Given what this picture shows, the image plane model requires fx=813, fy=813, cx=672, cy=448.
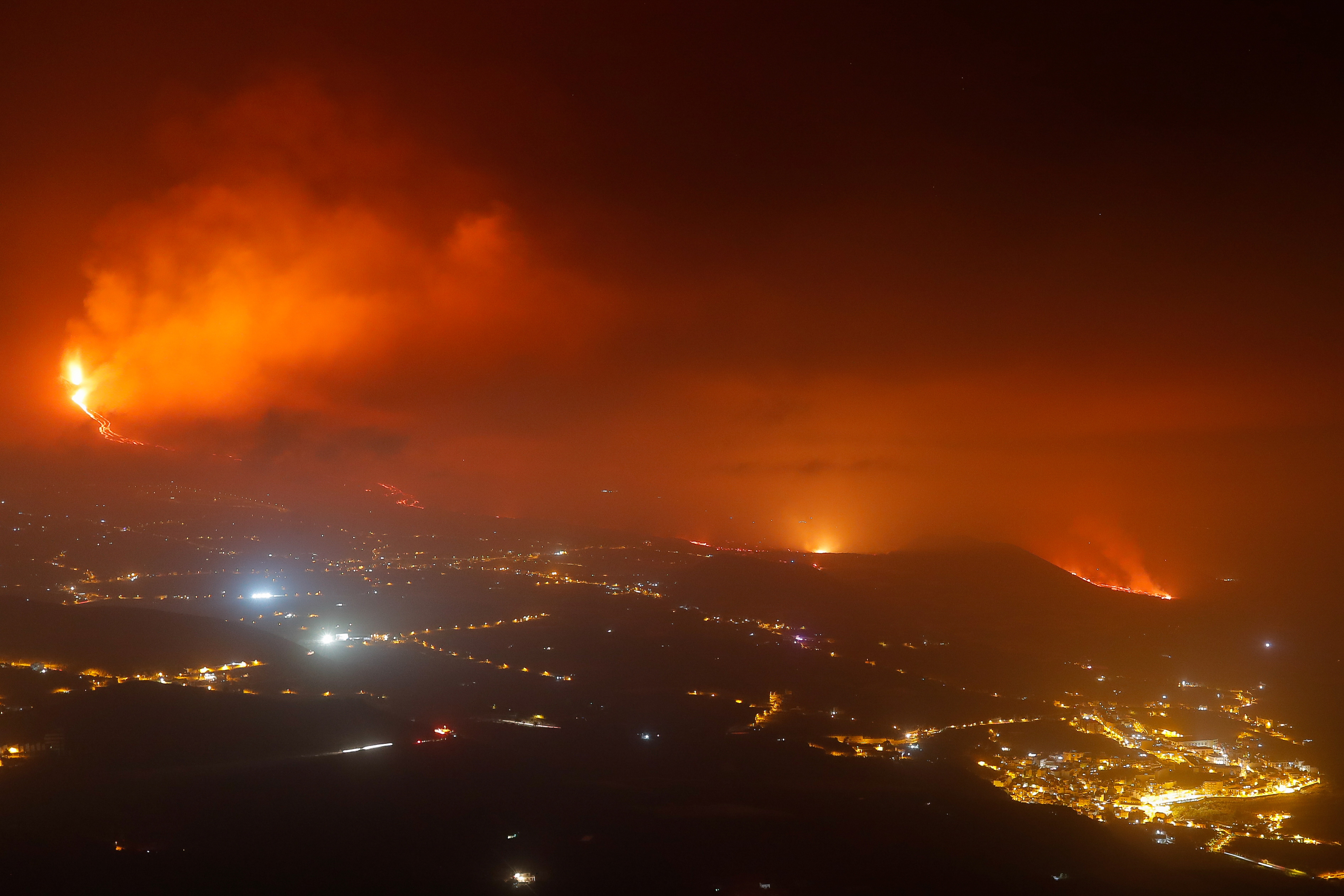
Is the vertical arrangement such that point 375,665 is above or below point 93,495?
below

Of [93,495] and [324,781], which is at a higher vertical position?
[93,495]

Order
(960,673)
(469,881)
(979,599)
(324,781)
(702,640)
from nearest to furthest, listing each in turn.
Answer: (469,881) → (324,781) → (960,673) → (702,640) → (979,599)

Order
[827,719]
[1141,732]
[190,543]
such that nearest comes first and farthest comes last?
[827,719] → [1141,732] → [190,543]

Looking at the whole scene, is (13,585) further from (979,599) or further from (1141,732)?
(979,599)

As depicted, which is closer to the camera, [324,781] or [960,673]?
[324,781]

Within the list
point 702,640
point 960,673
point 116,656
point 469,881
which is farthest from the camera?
point 702,640

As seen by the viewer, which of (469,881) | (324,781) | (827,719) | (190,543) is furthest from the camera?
(190,543)

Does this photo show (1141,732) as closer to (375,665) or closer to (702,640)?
(702,640)

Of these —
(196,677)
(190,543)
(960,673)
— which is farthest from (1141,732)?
(190,543)

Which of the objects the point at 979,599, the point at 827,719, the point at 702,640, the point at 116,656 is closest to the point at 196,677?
the point at 116,656
